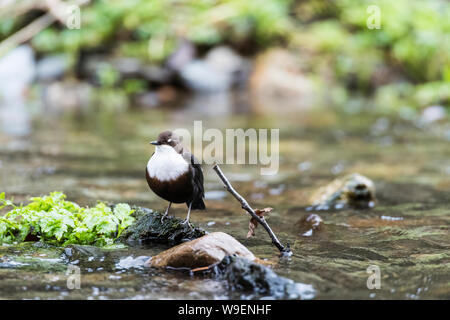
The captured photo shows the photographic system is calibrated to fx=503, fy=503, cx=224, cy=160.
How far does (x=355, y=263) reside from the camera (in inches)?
150

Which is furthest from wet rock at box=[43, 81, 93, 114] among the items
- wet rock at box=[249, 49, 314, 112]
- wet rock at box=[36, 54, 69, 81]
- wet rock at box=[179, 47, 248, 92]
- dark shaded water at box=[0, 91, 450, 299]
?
wet rock at box=[249, 49, 314, 112]

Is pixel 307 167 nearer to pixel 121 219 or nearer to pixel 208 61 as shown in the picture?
pixel 121 219

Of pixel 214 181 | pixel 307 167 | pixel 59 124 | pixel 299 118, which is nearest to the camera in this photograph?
pixel 214 181

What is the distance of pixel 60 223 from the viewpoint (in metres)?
3.92

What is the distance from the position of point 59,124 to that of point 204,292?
9.55 meters

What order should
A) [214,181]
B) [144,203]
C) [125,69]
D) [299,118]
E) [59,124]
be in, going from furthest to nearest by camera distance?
[125,69], [299,118], [59,124], [214,181], [144,203]

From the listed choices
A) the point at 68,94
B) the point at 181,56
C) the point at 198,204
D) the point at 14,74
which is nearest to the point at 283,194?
the point at 198,204

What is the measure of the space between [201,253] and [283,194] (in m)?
3.16

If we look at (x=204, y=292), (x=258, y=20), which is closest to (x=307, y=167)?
(x=204, y=292)

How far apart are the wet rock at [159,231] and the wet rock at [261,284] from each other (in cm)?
94

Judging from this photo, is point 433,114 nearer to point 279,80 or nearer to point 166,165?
point 279,80
